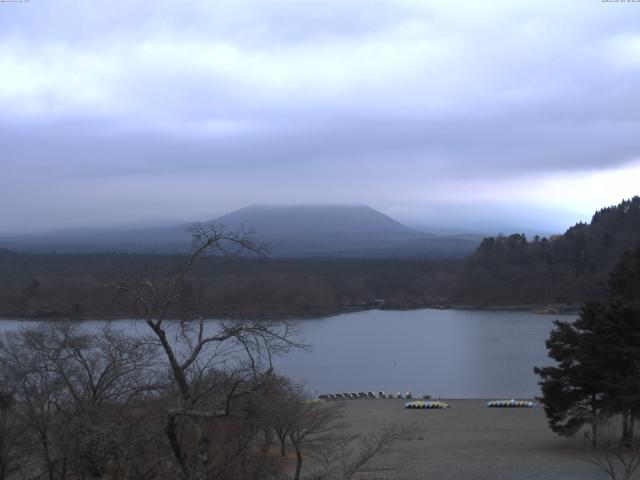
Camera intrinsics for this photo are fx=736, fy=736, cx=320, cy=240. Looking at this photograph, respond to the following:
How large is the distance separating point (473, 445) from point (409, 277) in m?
42.5

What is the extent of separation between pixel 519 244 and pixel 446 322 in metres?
18.0

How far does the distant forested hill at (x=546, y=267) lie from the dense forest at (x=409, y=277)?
0.21ft

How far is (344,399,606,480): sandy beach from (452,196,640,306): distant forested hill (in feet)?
97.1

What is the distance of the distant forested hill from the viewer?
45.7 meters

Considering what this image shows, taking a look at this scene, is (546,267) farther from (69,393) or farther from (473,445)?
(69,393)

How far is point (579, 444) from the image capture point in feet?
36.8

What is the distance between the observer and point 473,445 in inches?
474

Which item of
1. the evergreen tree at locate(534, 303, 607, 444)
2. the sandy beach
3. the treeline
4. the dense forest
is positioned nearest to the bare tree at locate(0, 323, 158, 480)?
A: the sandy beach

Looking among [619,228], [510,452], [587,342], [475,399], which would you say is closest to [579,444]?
[510,452]

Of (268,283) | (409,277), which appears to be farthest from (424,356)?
(409,277)

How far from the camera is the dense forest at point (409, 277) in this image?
38594 millimetres

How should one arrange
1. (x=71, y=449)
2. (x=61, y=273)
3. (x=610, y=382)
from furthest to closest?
(x=61, y=273), (x=610, y=382), (x=71, y=449)

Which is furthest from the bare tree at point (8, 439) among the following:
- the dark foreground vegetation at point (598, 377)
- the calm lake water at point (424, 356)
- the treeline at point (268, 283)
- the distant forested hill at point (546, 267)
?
the distant forested hill at point (546, 267)

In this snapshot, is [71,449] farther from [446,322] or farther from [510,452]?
[446,322]
